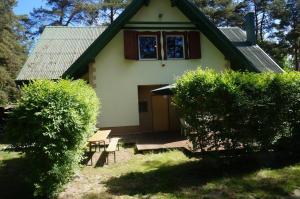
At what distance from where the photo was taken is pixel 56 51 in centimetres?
1945

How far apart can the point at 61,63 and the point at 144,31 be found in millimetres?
5693

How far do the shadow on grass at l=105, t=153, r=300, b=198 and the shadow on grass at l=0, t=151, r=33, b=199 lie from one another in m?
1.84

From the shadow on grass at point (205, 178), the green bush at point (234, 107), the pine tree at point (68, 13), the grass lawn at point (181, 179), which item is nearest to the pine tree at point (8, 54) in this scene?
the pine tree at point (68, 13)

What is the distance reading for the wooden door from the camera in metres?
16.4

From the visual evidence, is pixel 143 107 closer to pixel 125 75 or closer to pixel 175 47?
pixel 125 75

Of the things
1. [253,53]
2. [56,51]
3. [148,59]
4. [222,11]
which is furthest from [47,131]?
[222,11]

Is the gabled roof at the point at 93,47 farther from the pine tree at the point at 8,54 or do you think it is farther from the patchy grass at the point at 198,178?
the pine tree at the point at 8,54

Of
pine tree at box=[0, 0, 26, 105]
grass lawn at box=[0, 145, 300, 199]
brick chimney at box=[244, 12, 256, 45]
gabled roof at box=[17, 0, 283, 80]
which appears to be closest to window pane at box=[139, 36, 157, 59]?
gabled roof at box=[17, 0, 283, 80]

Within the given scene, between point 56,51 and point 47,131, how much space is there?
13.6m

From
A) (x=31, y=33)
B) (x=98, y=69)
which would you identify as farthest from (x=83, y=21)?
(x=98, y=69)

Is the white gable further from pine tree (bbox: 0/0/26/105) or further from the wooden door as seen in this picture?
pine tree (bbox: 0/0/26/105)

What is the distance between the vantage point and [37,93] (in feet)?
23.1

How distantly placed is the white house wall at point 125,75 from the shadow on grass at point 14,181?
5.20 metres

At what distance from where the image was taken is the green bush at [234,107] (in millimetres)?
8500
